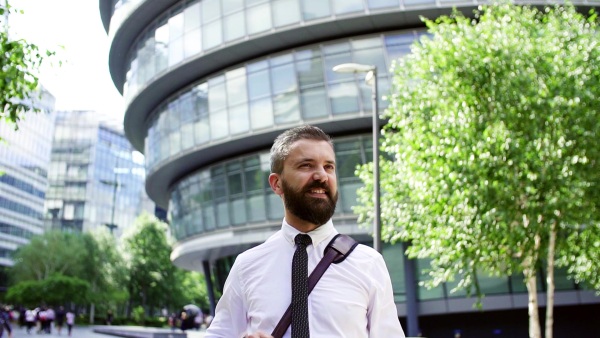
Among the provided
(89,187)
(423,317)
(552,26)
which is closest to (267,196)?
(423,317)

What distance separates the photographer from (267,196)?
2741 cm

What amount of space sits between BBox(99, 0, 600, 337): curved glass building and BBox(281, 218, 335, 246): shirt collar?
22.5 meters

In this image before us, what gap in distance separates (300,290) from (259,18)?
24.9 meters

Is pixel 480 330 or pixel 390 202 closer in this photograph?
pixel 390 202

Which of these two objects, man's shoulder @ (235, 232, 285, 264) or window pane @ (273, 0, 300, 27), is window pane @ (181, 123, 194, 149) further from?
man's shoulder @ (235, 232, 285, 264)

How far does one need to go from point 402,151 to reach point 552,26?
219 inches

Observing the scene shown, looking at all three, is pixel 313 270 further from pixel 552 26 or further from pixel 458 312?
pixel 458 312

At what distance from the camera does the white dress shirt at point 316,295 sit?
2.39 meters

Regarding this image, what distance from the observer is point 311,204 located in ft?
8.36

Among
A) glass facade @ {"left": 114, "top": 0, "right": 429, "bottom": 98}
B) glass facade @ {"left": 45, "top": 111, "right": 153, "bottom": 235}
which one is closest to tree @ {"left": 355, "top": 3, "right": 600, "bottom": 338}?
glass facade @ {"left": 114, "top": 0, "right": 429, "bottom": 98}

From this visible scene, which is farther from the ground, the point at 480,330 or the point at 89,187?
the point at 89,187

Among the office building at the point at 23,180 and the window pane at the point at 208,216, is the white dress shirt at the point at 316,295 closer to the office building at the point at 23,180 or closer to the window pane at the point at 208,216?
the window pane at the point at 208,216

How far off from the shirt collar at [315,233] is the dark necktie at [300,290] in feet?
0.14

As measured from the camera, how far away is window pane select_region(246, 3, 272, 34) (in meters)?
26.0
